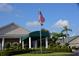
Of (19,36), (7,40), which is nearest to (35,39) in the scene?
(19,36)

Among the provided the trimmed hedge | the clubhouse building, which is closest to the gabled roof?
the clubhouse building

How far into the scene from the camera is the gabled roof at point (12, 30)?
4.11 m

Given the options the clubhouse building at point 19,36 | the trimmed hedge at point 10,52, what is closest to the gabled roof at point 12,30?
the clubhouse building at point 19,36

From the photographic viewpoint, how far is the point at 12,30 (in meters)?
4.13

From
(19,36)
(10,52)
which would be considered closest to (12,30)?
(19,36)

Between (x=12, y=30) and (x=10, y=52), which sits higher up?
(x=12, y=30)

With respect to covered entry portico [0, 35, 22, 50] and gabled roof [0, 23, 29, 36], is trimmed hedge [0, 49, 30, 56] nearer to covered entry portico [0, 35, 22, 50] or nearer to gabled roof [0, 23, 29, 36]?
covered entry portico [0, 35, 22, 50]

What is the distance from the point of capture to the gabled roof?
411cm

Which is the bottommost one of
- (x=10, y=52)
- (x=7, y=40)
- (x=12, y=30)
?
(x=10, y=52)

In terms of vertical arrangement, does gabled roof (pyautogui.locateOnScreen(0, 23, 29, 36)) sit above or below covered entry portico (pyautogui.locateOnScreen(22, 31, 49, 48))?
above

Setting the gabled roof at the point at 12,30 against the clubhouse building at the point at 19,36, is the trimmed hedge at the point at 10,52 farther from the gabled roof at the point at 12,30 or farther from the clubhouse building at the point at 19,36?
the gabled roof at the point at 12,30

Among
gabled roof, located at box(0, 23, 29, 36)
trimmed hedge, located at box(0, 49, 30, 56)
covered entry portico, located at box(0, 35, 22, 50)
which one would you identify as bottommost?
trimmed hedge, located at box(0, 49, 30, 56)

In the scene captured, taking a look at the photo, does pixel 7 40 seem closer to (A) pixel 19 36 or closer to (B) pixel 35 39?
(A) pixel 19 36

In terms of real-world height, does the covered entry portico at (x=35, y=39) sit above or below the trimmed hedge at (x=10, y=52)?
above
